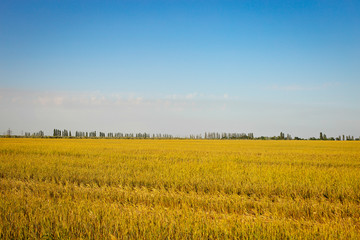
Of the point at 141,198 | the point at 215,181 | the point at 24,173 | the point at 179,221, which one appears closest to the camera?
the point at 179,221

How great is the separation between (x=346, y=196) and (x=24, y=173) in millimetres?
11562

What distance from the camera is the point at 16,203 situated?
5.30 m

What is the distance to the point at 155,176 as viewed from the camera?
877 centimetres

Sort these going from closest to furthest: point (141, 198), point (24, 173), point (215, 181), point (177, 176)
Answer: point (141, 198), point (215, 181), point (177, 176), point (24, 173)

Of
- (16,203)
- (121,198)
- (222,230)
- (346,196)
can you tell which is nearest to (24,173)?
(16,203)

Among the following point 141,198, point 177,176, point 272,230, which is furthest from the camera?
point 177,176

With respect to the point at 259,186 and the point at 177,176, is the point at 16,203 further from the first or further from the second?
the point at 259,186

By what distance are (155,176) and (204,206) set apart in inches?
131

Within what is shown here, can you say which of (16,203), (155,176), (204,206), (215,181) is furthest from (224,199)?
(16,203)

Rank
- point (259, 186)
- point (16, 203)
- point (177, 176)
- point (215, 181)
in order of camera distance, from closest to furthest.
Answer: point (16, 203), point (259, 186), point (215, 181), point (177, 176)

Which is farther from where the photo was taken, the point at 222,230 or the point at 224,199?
the point at 224,199

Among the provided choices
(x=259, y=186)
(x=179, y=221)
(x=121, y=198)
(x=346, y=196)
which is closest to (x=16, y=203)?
(x=121, y=198)

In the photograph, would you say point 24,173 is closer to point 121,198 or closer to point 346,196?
point 121,198

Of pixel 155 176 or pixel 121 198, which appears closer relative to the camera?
pixel 121 198
